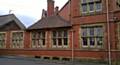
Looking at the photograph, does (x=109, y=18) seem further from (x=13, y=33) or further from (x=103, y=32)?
(x=13, y=33)

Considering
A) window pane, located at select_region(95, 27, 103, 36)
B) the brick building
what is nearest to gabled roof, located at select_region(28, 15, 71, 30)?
the brick building

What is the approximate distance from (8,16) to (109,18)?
1950 centimetres

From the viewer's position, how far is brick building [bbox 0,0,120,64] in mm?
20109

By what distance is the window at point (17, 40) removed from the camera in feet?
90.1

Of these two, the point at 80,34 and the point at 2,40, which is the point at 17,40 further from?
the point at 80,34

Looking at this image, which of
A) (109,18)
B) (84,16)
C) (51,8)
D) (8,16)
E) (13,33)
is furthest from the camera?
(8,16)

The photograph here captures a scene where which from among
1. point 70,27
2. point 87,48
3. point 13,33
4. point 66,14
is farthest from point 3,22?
point 87,48

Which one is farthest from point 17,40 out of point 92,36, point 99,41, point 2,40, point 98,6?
point 98,6

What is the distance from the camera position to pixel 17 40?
2789 centimetres

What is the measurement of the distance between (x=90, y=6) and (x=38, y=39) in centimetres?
743

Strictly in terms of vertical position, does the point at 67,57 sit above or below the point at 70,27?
below

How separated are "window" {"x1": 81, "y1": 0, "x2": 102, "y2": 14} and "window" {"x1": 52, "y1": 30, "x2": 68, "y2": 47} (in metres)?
3.20

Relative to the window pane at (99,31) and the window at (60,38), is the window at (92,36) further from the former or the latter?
the window at (60,38)

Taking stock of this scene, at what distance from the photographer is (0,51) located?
95.2 ft
